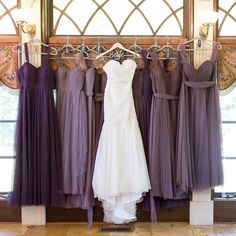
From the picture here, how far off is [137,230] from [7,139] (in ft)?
4.57

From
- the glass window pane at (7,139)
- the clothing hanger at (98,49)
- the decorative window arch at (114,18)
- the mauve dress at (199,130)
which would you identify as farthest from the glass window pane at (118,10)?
the glass window pane at (7,139)

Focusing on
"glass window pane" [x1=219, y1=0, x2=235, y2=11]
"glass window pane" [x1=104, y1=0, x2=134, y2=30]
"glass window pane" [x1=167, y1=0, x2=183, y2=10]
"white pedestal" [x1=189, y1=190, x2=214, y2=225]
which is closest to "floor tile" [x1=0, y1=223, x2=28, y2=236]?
"white pedestal" [x1=189, y1=190, x2=214, y2=225]

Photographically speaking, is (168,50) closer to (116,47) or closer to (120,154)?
(116,47)

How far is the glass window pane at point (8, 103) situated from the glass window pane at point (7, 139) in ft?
0.26

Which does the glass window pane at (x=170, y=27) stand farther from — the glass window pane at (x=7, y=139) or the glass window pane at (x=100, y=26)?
the glass window pane at (x=7, y=139)

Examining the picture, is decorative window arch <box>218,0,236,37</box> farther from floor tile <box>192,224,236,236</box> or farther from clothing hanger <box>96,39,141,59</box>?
floor tile <box>192,224,236,236</box>

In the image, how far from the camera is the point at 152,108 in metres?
2.97

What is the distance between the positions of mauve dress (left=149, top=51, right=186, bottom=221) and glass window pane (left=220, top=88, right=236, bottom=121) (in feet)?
1.53

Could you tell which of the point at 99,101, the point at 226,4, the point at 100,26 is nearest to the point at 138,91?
the point at 99,101

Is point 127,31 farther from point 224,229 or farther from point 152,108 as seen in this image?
point 224,229

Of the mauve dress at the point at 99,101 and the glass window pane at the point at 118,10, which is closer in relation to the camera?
the mauve dress at the point at 99,101

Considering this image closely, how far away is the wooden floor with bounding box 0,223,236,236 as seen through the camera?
291 centimetres

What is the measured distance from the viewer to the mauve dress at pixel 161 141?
2.92 m

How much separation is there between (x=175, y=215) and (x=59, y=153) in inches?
45.0
